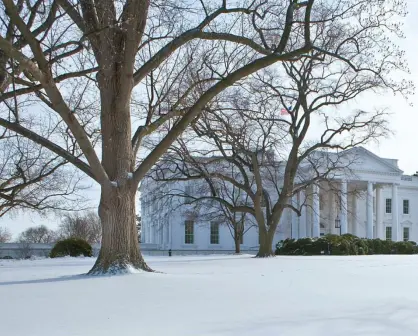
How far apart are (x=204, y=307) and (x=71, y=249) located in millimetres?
24100

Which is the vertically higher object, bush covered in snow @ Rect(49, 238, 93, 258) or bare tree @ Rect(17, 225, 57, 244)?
bush covered in snow @ Rect(49, 238, 93, 258)

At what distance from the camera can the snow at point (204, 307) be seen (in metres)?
6.38

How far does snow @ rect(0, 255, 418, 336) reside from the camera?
20.9 feet

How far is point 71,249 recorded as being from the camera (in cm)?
3075

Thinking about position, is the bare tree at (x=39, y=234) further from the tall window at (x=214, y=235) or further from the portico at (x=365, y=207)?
the portico at (x=365, y=207)

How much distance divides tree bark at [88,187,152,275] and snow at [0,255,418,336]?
0.76 metres

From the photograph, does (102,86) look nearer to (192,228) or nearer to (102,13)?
(102,13)

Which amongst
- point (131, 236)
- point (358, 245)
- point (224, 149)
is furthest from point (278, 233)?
point (131, 236)

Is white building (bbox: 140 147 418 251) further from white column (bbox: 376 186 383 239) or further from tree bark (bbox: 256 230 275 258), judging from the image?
tree bark (bbox: 256 230 275 258)

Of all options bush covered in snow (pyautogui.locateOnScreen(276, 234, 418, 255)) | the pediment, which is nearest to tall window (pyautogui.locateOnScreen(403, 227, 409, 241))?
the pediment

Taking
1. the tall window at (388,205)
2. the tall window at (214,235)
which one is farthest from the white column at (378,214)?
the tall window at (214,235)

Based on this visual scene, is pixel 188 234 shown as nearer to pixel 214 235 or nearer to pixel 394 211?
pixel 214 235

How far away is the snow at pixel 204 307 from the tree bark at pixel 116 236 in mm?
759

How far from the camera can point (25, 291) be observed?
387 inches
